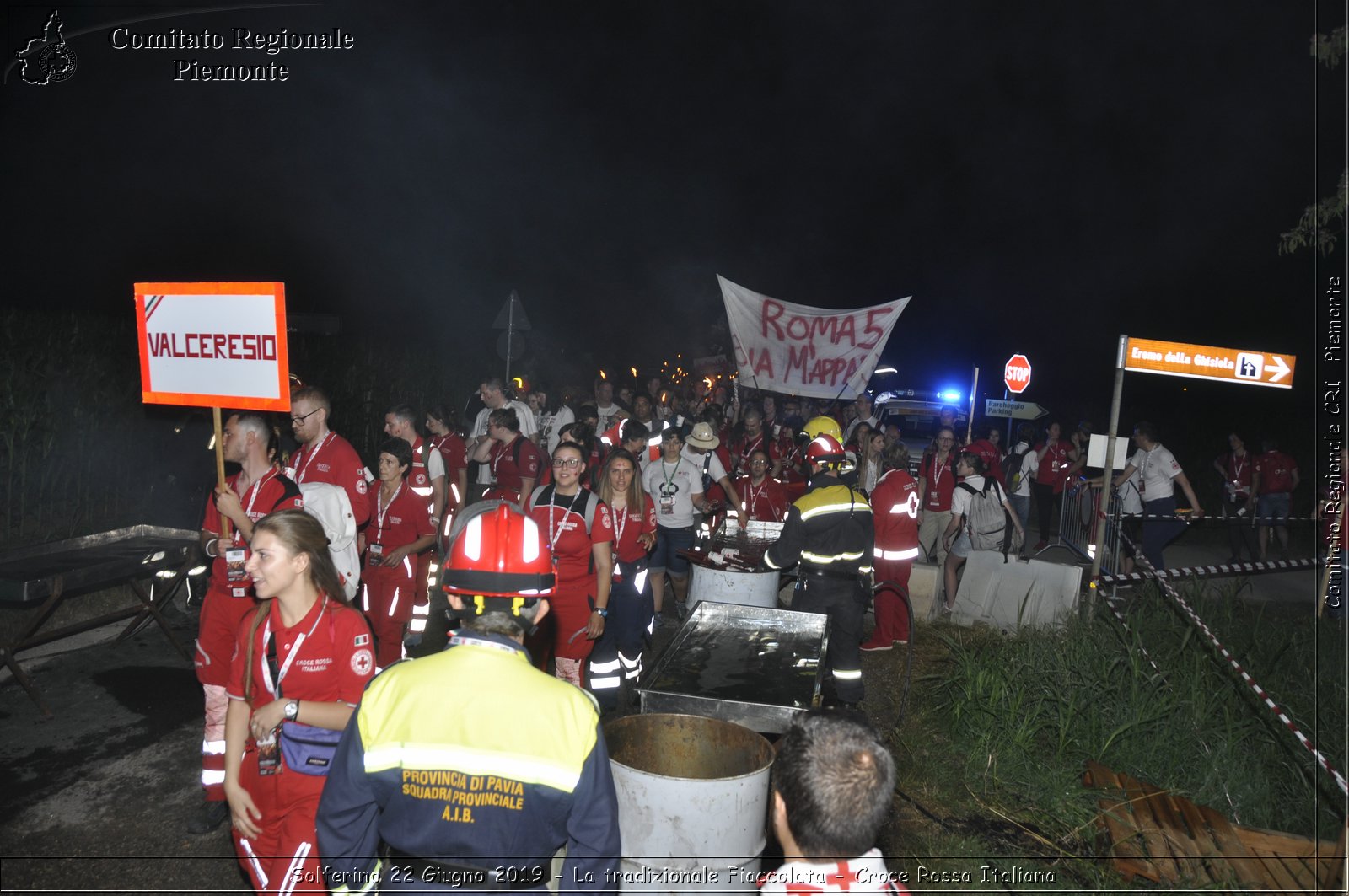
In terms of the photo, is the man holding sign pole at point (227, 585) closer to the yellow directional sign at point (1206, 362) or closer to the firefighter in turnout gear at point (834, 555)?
the firefighter in turnout gear at point (834, 555)

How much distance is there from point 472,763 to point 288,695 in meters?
1.35

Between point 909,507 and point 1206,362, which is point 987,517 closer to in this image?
point 909,507

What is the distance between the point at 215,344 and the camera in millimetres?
4918

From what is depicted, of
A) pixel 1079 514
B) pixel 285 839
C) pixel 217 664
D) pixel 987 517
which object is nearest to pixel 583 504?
pixel 217 664

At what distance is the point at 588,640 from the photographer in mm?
5754

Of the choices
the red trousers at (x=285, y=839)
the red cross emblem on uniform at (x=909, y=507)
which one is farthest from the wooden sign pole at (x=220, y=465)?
the red cross emblem on uniform at (x=909, y=507)

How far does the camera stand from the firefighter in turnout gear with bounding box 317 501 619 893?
7.11 ft

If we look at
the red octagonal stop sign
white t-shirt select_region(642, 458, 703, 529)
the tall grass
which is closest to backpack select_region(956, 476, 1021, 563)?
the tall grass

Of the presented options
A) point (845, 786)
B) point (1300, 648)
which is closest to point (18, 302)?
point (845, 786)

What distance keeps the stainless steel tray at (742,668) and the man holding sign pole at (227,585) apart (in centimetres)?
217

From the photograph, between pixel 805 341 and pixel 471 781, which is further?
pixel 805 341

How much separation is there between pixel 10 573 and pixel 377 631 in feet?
8.75

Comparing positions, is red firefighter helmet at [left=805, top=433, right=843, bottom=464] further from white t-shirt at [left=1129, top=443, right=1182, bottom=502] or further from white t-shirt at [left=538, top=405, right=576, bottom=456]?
white t-shirt at [left=538, top=405, right=576, bottom=456]

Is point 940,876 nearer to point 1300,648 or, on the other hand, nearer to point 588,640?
point 588,640
